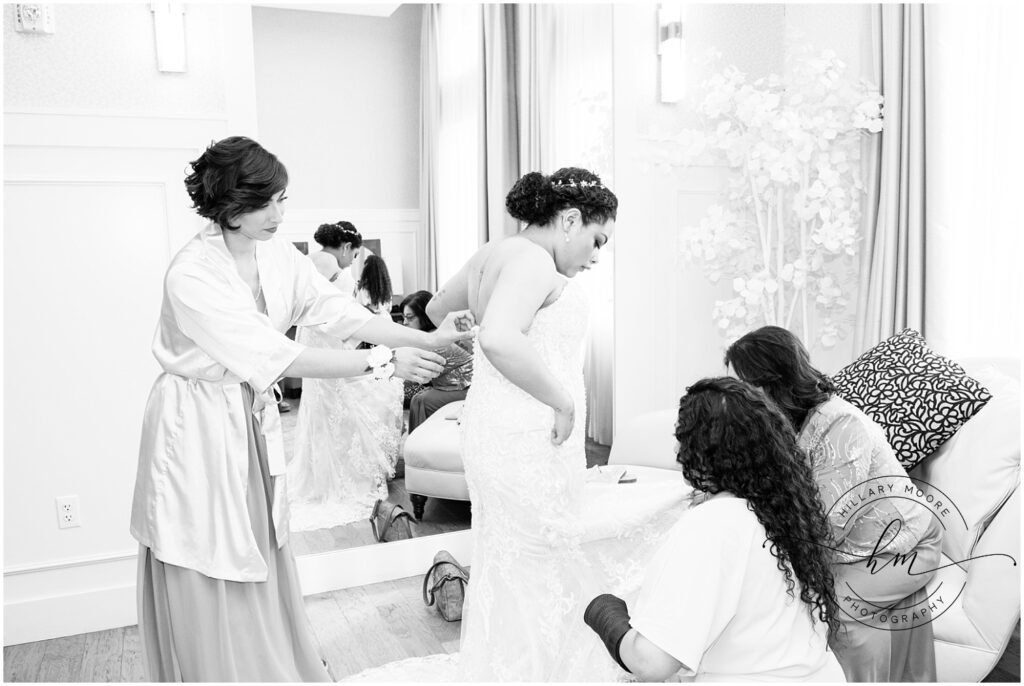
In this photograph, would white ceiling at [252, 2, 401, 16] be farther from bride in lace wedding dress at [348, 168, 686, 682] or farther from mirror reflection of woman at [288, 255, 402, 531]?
bride in lace wedding dress at [348, 168, 686, 682]

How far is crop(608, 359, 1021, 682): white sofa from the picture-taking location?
183cm

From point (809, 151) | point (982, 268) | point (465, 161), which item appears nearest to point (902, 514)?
point (982, 268)

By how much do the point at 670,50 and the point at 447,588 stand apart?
7.79 feet

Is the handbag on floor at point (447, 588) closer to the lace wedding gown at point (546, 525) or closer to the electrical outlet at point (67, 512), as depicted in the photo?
the lace wedding gown at point (546, 525)

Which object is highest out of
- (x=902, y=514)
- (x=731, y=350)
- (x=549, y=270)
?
(x=549, y=270)

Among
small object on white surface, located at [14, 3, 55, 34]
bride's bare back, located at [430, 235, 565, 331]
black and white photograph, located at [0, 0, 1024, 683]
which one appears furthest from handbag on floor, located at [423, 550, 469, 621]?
small object on white surface, located at [14, 3, 55, 34]

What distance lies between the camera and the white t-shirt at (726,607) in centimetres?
116

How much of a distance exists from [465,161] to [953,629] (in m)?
2.23

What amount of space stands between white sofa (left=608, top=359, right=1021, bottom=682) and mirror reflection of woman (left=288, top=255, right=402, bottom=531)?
6.02ft

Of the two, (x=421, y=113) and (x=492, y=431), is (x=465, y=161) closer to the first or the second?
(x=421, y=113)

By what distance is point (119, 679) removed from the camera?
234 centimetres

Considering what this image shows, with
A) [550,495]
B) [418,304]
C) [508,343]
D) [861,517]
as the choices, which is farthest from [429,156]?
[861,517]

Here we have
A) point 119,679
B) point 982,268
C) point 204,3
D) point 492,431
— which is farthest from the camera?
point 982,268

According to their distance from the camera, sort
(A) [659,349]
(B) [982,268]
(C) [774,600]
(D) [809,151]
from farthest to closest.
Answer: (A) [659,349], (D) [809,151], (B) [982,268], (C) [774,600]
